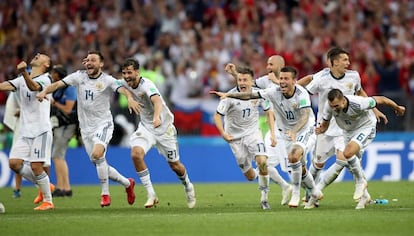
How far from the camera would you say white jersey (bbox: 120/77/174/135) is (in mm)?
16484

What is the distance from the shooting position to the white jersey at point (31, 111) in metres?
16.8

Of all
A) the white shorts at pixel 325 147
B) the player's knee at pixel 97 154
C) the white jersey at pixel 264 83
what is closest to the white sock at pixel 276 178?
the white shorts at pixel 325 147

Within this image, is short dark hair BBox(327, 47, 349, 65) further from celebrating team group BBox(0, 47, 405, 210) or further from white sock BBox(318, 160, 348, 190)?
white sock BBox(318, 160, 348, 190)

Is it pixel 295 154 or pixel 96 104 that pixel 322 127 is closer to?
pixel 295 154

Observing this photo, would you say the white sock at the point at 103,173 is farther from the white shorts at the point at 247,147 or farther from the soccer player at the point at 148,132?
the white shorts at the point at 247,147

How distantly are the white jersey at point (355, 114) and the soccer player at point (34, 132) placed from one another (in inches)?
176

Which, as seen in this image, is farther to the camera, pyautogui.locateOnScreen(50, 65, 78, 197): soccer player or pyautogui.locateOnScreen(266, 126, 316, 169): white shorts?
pyautogui.locateOnScreen(50, 65, 78, 197): soccer player

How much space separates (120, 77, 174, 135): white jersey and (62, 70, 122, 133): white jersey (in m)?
0.34

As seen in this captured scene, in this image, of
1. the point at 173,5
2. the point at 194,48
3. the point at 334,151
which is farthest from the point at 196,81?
the point at 334,151

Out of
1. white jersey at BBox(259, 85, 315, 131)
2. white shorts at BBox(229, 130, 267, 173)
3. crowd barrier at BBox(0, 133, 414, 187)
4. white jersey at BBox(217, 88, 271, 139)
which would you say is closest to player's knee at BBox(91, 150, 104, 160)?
white jersey at BBox(217, 88, 271, 139)

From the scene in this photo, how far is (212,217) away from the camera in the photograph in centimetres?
1452

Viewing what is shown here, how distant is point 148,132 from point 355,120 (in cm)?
325

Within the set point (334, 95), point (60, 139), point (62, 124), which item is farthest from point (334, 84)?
point (60, 139)

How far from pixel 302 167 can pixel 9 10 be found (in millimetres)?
16196
